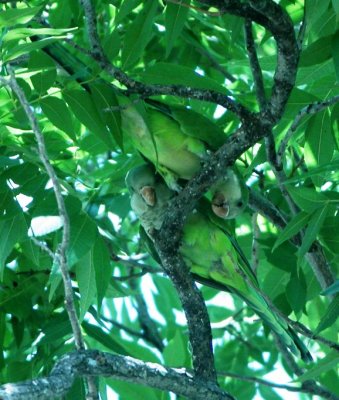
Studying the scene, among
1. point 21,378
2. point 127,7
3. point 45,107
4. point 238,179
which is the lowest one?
point 21,378

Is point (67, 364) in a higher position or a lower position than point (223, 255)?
lower

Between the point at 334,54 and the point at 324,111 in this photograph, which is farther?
the point at 324,111

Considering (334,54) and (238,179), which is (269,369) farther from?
(334,54)

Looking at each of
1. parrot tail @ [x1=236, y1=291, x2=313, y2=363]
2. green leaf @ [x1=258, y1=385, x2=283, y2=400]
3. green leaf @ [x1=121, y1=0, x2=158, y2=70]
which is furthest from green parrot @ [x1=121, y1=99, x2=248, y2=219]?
green leaf @ [x1=258, y1=385, x2=283, y2=400]

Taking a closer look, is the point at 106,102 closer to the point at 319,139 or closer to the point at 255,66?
the point at 255,66

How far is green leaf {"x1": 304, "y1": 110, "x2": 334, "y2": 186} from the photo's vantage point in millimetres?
3297

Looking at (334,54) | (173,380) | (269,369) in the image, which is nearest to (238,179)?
(334,54)

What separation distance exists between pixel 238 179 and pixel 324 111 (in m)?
0.42

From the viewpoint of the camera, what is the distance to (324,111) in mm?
3277

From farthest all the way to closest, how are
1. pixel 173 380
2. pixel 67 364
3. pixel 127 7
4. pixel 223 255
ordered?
pixel 223 255
pixel 127 7
pixel 173 380
pixel 67 364

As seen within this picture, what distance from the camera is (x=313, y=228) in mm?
3186

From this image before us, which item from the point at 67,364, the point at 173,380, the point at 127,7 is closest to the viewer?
the point at 67,364

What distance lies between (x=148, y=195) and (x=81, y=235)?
31cm

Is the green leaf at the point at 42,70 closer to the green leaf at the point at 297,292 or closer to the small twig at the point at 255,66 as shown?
the small twig at the point at 255,66
